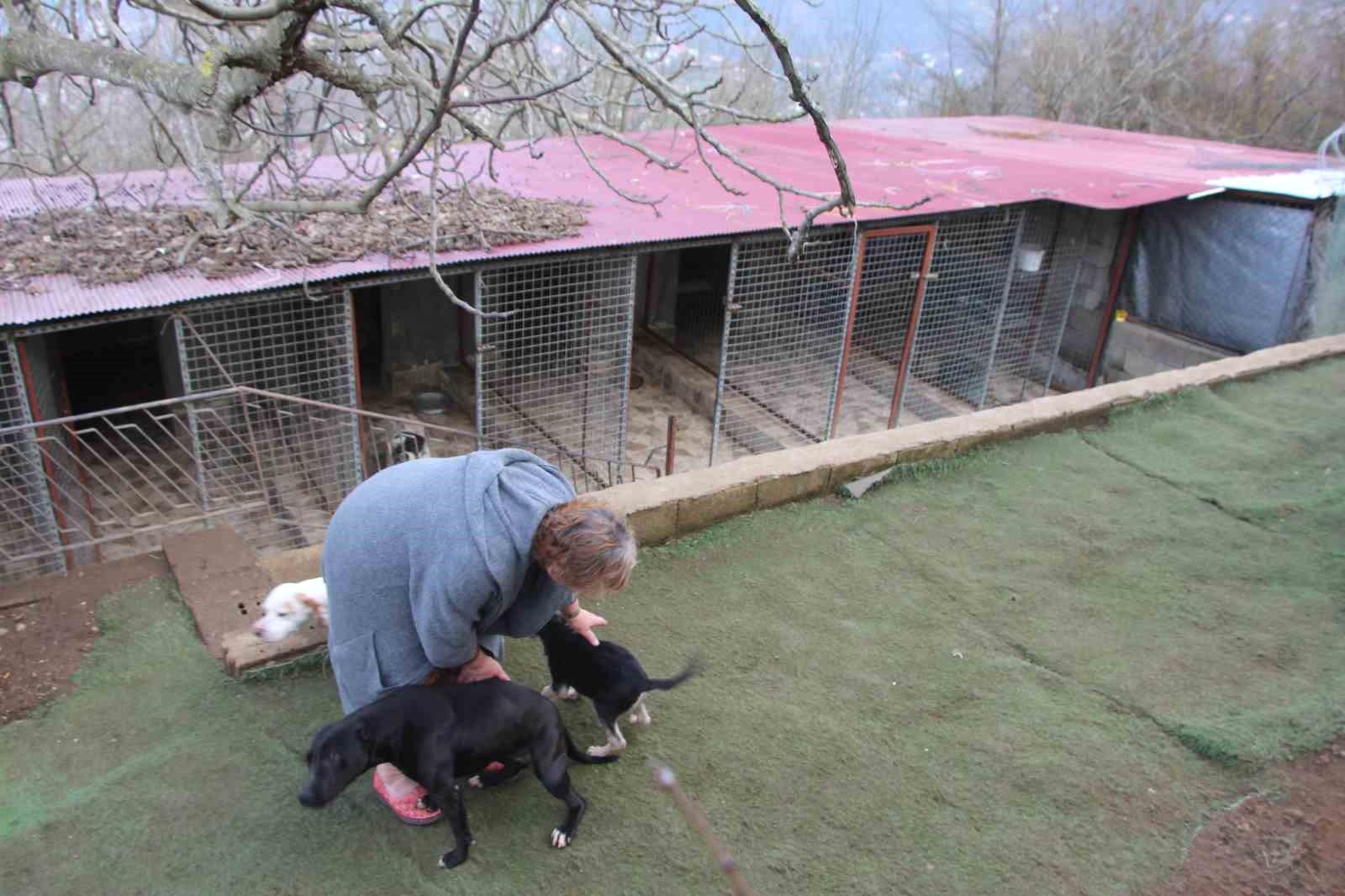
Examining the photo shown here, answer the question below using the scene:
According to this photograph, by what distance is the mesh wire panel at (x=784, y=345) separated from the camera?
8422mm

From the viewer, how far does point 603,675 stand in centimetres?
303

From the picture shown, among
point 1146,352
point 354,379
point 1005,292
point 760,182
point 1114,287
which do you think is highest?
point 760,182

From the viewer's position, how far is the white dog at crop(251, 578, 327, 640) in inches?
131

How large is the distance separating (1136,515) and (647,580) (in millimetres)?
2790

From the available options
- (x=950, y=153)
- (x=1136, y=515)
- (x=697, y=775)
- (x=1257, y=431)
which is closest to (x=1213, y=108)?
(x=950, y=153)

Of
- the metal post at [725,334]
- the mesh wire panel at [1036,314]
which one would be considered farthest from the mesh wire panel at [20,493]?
the mesh wire panel at [1036,314]

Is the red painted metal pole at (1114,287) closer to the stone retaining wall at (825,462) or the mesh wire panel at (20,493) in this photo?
the stone retaining wall at (825,462)

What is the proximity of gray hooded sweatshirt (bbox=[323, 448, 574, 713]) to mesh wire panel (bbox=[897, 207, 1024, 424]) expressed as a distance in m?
6.77

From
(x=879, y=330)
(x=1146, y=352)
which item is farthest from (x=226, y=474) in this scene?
(x=1146, y=352)

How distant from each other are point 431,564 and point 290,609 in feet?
3.99

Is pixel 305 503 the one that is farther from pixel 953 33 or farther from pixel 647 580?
pixel 953 33

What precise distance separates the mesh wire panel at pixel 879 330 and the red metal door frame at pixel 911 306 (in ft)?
0.11

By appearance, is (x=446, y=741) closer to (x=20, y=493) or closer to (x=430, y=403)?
(x=20, y=493)

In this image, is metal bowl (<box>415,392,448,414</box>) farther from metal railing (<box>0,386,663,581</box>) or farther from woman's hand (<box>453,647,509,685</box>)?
woman's hand (<box>453,647,509,685</box>)
